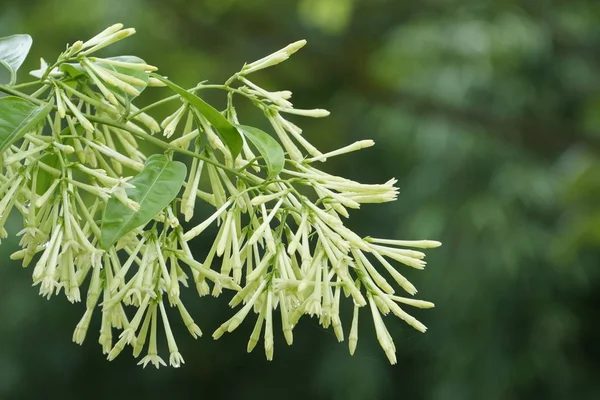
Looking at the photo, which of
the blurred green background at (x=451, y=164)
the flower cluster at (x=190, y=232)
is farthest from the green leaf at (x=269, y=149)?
the blurred green background at (x=451, y=164)

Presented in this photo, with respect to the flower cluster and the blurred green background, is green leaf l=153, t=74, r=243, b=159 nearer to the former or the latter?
the flower cluster

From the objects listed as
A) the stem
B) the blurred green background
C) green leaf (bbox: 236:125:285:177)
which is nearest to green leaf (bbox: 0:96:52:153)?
the stem

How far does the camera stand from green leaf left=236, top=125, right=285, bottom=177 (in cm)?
53

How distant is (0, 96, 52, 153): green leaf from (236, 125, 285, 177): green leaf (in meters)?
0.12

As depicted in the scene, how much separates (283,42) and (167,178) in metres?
2.89

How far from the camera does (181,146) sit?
567 millimetres

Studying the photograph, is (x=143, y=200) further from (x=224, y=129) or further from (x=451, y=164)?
(x=451, y=164)

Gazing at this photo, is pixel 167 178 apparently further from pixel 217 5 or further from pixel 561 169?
pixel 561 169

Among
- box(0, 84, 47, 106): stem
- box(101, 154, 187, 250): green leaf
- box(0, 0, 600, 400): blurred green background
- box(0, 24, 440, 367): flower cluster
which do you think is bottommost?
box(0, 0, 600, 400): blurred green background

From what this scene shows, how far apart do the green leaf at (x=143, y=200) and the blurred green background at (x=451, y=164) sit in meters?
2.65

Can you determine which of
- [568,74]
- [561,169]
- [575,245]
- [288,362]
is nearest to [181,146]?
[575,245]

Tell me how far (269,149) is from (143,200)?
0.08 m

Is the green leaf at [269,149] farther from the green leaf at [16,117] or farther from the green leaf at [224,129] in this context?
the green leaf at [16,117]

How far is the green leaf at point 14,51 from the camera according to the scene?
63 centimetres
